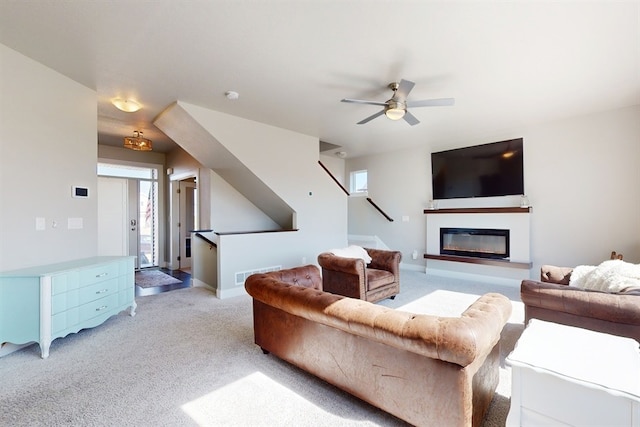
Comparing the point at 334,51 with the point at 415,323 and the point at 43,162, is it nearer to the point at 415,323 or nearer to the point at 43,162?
the point at 415,323

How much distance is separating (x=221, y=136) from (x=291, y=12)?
93.8 inches

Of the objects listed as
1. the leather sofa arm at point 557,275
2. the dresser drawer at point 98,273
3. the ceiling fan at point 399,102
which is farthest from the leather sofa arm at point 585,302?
the dresser drawer at point 98,273

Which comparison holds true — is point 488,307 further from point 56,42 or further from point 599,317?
point 56,42

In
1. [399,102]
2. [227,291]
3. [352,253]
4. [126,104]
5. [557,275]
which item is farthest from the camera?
[227,291]

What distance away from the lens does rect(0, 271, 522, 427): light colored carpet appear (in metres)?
1.74

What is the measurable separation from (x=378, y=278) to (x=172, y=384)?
8.31 ft

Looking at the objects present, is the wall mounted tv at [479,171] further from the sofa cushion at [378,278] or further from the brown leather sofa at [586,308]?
the brown leather sofa at [586,308]

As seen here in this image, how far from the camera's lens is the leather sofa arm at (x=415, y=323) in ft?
4.39

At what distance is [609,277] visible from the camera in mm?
2299

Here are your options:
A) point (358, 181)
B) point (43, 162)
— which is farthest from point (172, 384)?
point (358, 181)

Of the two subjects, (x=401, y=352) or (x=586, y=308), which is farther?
(x=586, y=308)

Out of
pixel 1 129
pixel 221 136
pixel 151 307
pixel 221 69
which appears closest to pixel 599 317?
pixel 221 69

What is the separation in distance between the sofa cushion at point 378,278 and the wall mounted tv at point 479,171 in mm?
2643

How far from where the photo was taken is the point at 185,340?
2836 mm
